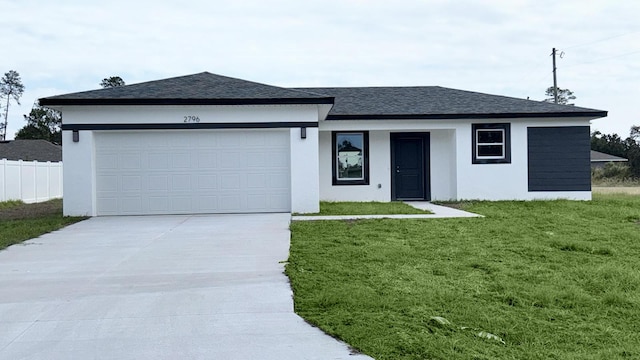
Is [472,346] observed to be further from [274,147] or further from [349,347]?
[274,147]

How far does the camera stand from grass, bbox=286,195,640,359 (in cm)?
449

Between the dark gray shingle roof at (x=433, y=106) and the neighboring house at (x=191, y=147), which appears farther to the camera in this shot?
the dark gray shingle roof at (x=433, y=106)

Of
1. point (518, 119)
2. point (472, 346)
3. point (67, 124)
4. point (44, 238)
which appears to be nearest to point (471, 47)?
point (518, 119)

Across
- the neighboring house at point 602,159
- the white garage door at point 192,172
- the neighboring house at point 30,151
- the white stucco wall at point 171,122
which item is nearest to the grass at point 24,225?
the white stucco wall at point 171,122

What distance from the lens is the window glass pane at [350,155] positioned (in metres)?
18.2

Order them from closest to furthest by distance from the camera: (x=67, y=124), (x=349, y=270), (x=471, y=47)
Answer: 1. (x=349, y=270)
2. (x=67, y=124)
3. (x=471, y=47)

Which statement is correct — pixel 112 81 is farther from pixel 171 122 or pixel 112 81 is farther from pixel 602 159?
pixel 171 122

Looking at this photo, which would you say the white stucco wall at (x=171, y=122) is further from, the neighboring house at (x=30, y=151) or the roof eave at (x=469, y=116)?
the neighboring house at (x=30, y=151)

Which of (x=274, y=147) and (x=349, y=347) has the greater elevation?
(x=274, y=147)

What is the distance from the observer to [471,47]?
23.9 m

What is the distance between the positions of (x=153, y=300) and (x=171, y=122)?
889cm

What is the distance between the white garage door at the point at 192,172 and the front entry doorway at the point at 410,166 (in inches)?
199

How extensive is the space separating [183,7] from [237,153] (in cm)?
452

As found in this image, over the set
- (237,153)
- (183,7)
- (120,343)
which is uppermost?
(183,7)
